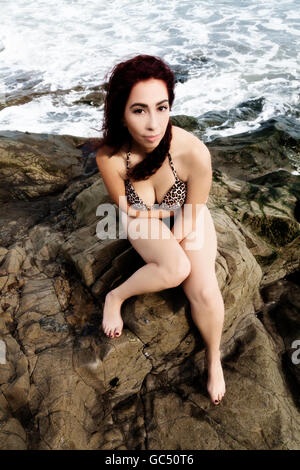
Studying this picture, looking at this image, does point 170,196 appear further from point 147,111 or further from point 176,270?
point 147,111

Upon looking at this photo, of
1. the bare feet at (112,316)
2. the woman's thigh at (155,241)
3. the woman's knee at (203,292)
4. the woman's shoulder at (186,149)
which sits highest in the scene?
the woman's shoulder at (186,149)

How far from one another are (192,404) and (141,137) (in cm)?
211

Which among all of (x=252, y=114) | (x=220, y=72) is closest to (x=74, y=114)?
(x=252, y=114)

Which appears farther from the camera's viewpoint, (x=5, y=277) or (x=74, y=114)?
(x=74, y=114)

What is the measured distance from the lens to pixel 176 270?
8.73 feet

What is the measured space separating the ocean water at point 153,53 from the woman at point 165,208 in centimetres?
240

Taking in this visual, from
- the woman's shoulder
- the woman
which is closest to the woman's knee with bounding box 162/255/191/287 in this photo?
the woman

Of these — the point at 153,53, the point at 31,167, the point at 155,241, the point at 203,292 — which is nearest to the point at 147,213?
the point at 155,241

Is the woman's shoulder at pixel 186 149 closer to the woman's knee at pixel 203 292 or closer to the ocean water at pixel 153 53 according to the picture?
the woman's knee at pixel 203 292

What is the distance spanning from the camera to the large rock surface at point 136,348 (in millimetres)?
2586

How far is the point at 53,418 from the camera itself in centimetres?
254

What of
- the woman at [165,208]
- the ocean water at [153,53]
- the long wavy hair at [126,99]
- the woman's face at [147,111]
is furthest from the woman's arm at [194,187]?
the ocean water at [153,53]
